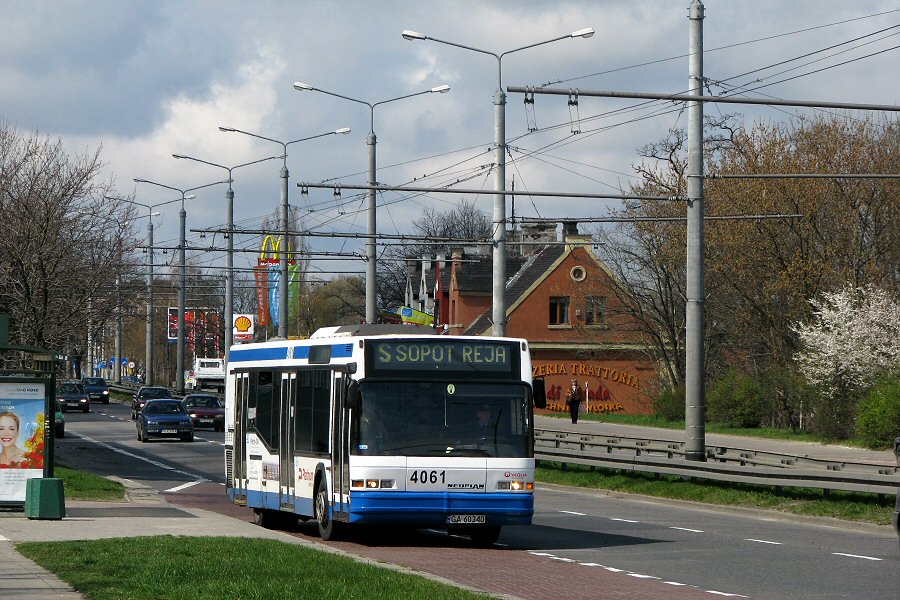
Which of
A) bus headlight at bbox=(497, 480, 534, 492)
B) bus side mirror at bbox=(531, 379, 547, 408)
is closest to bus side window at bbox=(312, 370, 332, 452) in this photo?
bus headlight at bbox=(497, 480, 534, 492)

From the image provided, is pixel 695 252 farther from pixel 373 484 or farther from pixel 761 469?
pixel 373 484

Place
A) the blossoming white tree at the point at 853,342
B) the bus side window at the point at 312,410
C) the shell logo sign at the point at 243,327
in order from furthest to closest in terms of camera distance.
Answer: the shell logo sign at the point at 243,327
the blossoming white tree at the point at 853,342
the bus side window at the point at 312,410

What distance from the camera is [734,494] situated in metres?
28.0

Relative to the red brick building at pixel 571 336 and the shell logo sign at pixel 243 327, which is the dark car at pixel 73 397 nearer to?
the shell logo sign at pixel 243 327

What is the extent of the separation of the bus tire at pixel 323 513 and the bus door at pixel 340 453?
34 cm

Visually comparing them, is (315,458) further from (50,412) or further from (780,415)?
(780,415)

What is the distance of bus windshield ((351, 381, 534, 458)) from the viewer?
749 inches

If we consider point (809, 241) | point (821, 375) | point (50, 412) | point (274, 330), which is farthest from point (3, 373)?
point (274, 330)

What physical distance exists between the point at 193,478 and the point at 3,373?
12.1 m

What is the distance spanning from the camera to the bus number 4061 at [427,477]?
742 inches

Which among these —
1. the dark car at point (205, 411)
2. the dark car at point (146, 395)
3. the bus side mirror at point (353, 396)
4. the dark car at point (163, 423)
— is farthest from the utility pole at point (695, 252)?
the dark car at point (146, 395)

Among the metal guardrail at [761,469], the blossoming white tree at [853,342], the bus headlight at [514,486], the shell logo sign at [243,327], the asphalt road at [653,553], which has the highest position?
the shell logo sign at [243,327]

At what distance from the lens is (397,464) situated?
18.9 meters

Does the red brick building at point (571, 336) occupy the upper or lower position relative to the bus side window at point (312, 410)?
upper
